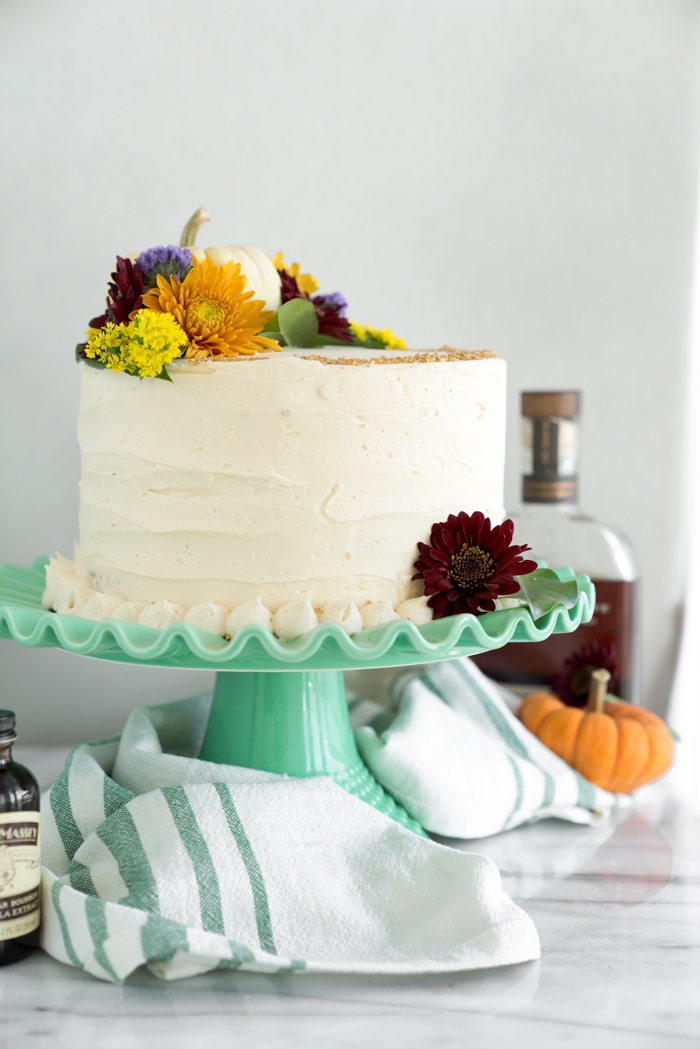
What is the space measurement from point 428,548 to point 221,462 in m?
0.21

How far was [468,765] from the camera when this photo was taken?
44.0 inches

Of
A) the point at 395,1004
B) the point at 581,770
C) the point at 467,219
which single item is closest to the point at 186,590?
the point at 395,1004

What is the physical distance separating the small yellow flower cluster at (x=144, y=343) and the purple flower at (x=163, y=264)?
0.05m

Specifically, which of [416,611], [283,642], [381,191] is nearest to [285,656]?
[283,642]

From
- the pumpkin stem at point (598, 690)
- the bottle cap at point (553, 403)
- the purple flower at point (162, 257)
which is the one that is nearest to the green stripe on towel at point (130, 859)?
the purple flower at point (162, 257)

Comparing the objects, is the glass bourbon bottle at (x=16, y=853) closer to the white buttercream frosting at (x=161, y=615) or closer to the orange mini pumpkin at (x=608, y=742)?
the white buttercream frosting at (x=161, y=615)

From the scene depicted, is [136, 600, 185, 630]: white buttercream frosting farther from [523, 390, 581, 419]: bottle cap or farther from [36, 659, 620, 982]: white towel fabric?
[523, 390, 581, 419]: bottle cap

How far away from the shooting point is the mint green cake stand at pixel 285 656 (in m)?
0.81

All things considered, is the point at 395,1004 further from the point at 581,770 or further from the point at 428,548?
the point at 581,770

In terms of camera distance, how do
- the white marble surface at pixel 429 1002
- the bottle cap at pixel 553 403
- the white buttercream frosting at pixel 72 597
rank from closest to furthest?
the white marble surface at pixel 429 1002 < the white buttercream frosting at pixel 72 597 < the bottle cap at pixel 553 403

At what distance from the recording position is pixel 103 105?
1399 millimetres

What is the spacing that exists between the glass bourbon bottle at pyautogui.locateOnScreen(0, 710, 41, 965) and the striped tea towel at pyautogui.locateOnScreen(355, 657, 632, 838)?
0.40 metres

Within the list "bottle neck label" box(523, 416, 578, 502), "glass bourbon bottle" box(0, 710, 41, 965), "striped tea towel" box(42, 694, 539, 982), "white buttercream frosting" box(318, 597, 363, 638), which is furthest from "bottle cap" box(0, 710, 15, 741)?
"bottle neck label" box(523, 416, 578, 502)

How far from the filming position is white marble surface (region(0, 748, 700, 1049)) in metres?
0.74
